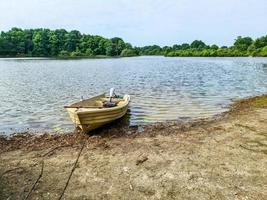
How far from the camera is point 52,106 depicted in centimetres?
1958

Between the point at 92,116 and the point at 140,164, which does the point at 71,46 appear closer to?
the point at 92,116

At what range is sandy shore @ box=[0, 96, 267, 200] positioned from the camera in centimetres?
680

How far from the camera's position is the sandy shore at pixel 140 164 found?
22.3 feet

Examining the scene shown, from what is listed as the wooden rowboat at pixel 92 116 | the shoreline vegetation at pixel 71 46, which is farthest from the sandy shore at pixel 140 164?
the shoreline vegetation at pixel 71 46

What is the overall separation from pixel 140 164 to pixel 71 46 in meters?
160

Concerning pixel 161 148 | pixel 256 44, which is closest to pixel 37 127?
pixel 161 148

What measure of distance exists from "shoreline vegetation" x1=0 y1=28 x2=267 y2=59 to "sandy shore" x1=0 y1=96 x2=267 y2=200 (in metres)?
126

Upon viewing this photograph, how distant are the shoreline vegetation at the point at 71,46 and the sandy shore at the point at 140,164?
12566 centimetres

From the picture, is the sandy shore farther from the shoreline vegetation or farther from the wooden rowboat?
the shoreline vegetation

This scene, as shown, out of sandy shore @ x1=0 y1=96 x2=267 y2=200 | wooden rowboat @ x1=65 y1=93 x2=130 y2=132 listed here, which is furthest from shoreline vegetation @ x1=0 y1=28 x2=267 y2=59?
sandy shore @ x1=0 y1=96 x2=267 y2=200

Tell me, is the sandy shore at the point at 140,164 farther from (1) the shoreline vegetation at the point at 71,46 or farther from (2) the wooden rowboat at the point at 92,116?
(1) the shoreline vegetation at the point at 71,46

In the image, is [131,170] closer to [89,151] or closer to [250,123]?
[89,151]

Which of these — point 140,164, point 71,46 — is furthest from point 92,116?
point 71,46

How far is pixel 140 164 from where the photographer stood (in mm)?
8359
